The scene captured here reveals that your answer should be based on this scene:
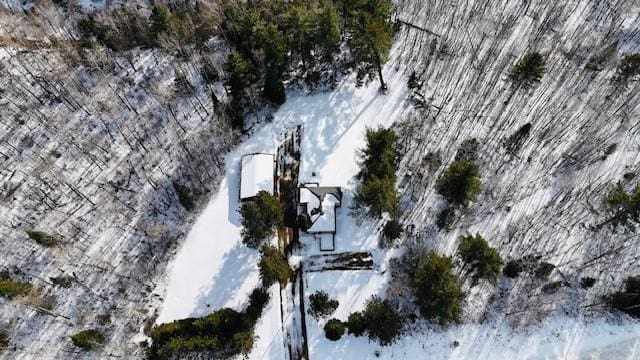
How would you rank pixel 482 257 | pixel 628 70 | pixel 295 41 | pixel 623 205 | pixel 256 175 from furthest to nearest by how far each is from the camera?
pixel 628 70 → pixel 295 41 → pixel 256 175 → pixel 623 205 → pixel 482 257

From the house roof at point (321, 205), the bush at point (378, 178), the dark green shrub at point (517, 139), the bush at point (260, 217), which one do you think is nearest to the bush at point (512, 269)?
the bush at point (378, 178)

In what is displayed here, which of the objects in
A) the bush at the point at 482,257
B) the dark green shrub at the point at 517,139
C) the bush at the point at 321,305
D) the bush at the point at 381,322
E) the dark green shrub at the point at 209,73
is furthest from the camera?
the dark green shrub at the point at 209,73

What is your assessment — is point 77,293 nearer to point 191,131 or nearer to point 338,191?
point 191,131

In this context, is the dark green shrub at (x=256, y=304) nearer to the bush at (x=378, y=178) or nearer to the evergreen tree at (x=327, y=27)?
the bush at (x=378, y=178)

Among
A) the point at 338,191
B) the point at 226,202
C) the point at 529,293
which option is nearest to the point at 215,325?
the point at 226,202

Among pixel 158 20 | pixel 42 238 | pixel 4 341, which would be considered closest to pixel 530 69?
pixel 158 20

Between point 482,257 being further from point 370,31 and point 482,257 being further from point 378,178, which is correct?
point 370,31
